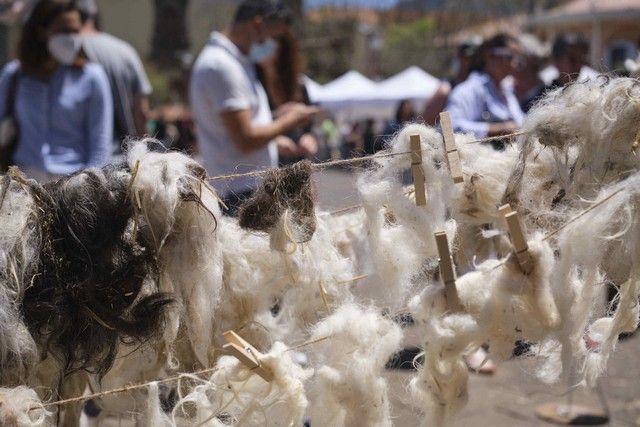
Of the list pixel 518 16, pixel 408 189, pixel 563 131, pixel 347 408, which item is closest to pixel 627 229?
pixel 563 131

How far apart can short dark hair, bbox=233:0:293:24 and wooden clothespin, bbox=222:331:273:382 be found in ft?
6.21

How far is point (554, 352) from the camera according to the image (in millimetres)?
1849

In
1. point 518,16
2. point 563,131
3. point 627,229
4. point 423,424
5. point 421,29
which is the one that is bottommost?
point 421,29

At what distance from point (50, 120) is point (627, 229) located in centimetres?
229

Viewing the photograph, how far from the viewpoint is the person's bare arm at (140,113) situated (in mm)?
4055

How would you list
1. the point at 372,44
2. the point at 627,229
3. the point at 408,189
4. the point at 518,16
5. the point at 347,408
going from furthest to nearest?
the point at 372,44 → the point at 518,16 → the point at 408,189 → the point at 347,408 → the point at 627,229

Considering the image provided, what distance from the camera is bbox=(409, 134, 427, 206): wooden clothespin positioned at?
1.79 metres

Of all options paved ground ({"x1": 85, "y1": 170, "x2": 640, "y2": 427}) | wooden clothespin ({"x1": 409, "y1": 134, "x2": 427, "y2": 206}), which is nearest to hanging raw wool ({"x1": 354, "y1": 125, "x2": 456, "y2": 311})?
wooden clothespin ({"x1": 409, "y1": 134, "x2": 427, "y2": 206})

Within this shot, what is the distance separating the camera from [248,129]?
3102mm

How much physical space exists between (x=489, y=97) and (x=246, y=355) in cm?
284

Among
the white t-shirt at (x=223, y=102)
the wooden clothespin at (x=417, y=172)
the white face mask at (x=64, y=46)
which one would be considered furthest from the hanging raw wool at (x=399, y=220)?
the white face mask at (x=64, y=46)

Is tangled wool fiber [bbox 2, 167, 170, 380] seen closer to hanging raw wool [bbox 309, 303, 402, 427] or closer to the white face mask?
hanging raw wool [bbox 309, 303, 402, 427]

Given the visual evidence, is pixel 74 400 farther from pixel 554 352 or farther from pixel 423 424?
pixel 554 352

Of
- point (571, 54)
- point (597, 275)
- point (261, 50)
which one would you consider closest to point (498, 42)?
point (571, 54)
